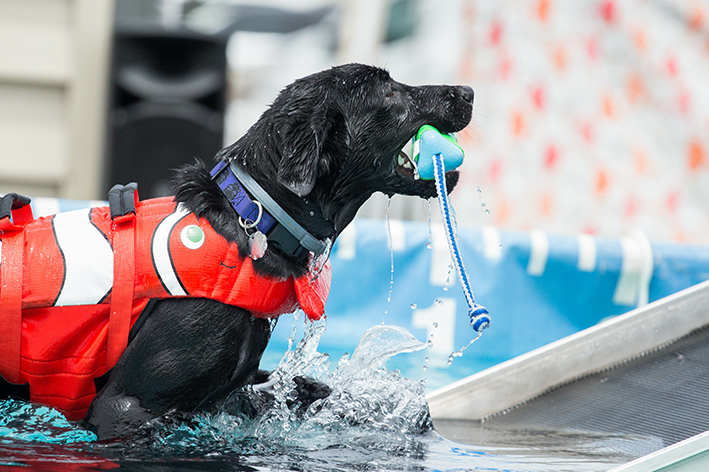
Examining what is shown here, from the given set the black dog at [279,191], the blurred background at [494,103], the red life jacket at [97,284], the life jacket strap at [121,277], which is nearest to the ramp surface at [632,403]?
the black dog at [279,191]

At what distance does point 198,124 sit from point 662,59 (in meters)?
3.37

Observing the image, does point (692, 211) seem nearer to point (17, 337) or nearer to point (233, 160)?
point (233, 160)

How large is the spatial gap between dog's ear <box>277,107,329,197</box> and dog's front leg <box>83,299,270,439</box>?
34cm

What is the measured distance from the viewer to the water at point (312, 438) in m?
1.67

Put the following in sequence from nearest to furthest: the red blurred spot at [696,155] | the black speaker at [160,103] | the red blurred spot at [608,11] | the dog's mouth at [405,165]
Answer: the dog's mouth at [405,165], the red blurred spot at [696,155], the red blurred spot at [608,11], the black speaker at [160,103]

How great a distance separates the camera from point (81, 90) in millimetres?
5762

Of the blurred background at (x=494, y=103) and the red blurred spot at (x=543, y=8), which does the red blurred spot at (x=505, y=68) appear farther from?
the red blurred spot at (x=543, y=8)

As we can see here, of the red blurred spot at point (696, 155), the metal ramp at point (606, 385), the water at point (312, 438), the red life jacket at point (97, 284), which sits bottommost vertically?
the water at point (312, 438)

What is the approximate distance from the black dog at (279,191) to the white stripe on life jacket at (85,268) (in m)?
0.13

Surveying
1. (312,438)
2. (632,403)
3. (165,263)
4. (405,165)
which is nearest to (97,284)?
(165,263)

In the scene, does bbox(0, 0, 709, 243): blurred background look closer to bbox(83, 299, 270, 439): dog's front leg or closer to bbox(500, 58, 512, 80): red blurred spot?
bbox(500, 58, 512, 80): red blurred spot

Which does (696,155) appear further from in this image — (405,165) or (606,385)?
(405,165)

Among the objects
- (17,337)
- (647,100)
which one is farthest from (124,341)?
(647,100)

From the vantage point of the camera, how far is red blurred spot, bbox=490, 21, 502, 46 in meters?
5.30
